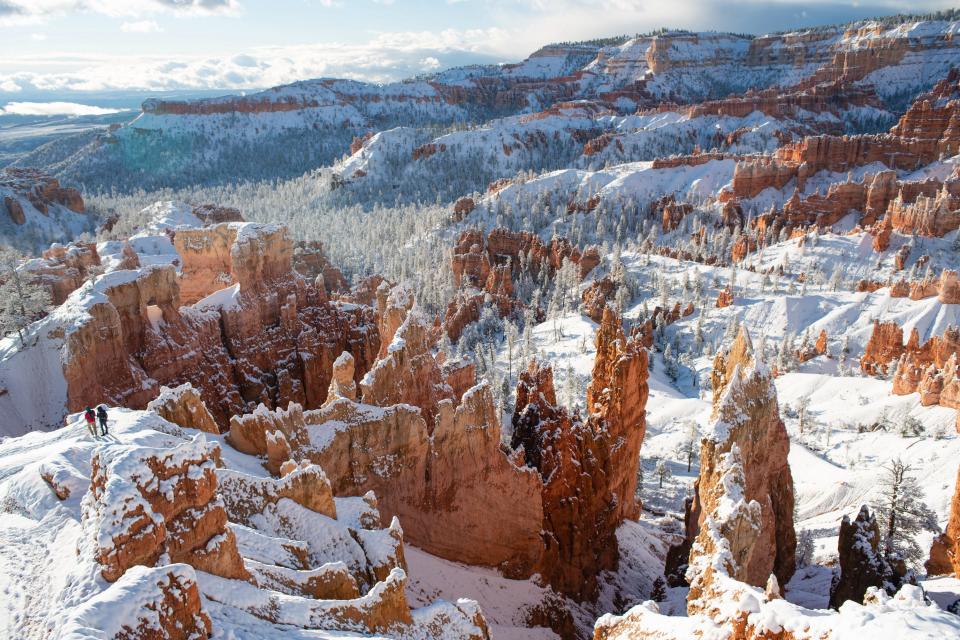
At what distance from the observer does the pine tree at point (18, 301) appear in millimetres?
33594

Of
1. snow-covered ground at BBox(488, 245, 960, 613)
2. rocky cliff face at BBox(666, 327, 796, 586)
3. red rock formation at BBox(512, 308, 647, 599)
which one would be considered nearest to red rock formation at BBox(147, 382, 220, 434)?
red rock formation at BBox(512, 308, 647, 599)

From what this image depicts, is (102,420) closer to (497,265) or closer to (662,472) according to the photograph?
(662,472)

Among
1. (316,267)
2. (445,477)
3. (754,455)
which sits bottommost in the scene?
(316,267)

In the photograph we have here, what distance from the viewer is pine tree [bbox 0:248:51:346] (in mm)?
33594

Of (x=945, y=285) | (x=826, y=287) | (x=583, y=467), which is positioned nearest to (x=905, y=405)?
(x=945, y=285)

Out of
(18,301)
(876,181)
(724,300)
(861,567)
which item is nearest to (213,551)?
(861,567)

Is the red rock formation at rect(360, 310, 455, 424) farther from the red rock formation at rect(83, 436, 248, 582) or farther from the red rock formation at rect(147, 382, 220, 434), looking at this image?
the red rock formation at rect(83, 436, 248, 582)

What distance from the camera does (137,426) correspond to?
1747cm

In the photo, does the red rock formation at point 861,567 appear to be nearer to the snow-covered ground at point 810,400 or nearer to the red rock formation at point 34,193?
the snow-covered ground at point 810,400

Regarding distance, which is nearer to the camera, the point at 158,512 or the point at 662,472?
the point at 158,512

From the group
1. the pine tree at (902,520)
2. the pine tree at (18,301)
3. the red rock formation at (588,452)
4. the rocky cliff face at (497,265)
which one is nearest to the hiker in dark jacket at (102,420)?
the red rock formation at (588,452)

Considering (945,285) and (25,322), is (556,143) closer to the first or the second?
(945,285)

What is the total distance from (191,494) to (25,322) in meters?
31.9

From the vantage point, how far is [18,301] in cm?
3653
